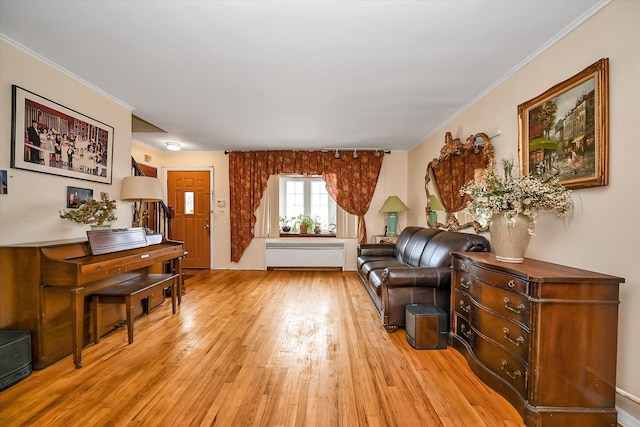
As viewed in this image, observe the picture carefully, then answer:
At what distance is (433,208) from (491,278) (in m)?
2.33

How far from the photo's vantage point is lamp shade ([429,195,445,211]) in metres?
3.88

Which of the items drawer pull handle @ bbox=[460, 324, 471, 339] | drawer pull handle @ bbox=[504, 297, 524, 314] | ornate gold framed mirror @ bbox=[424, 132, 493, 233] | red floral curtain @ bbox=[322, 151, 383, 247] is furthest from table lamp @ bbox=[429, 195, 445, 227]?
drawer pull handle @ bbox=[504, 297, 524, 314]

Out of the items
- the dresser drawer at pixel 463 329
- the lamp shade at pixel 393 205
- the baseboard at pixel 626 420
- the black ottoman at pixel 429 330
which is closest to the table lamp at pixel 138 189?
the black ottoman at pixel 429 330

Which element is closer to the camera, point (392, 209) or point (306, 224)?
point (392, 209)

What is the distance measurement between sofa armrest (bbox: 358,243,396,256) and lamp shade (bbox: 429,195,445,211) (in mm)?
945

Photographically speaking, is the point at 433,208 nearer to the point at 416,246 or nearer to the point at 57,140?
the point at 416,246

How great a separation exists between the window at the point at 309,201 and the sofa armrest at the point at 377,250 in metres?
1.28

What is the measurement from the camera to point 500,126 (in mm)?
2627

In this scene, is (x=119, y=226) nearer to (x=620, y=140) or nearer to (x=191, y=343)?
(x=191, y=343)

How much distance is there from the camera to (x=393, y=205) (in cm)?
505

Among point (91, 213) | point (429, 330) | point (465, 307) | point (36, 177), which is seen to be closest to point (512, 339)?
point (465, 307)

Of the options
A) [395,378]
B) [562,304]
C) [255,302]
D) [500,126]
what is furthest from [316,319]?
[500,126]

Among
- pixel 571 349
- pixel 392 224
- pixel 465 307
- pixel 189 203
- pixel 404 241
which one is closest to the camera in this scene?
pixel 571 349

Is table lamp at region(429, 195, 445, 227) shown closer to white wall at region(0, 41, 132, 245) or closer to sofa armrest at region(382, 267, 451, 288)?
sofa armrest at region(382, 267, 451, 288)
